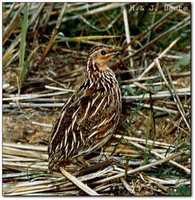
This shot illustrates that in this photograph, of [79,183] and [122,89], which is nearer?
[79,183]

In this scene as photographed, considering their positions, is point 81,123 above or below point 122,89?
below

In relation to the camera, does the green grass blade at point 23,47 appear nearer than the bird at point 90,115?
No

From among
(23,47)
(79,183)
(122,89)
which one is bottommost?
(79,183)

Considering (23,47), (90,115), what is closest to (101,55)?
(90,115)

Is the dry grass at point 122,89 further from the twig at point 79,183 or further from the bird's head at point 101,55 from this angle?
the bird's head at point 101,55

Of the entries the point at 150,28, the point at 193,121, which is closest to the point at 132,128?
the point at 193,121

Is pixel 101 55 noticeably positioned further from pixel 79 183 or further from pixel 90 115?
pixel 79 183

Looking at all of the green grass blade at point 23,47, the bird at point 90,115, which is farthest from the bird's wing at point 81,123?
the green grass blade at point 23,47
